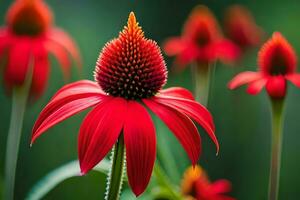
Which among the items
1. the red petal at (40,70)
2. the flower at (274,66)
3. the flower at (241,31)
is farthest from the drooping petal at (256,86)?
the flower at (241,31)

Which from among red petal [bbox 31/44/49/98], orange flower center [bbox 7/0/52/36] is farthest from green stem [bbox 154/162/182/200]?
orange flower center [bbox 7/0/52/36]

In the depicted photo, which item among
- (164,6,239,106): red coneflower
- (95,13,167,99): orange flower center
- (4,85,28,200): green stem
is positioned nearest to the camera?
(95,13,167,99): orange flower center

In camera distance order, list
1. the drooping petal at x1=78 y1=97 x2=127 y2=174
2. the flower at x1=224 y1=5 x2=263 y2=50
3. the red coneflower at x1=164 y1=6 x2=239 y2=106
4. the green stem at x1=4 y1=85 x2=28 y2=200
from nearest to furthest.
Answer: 1. the drooping petal at x1=78 y1=97 x2=127 y2=174
2. the green stem at x1=4 y1=85 x2=28 y2=200
3. the red coneflower at x1=164 y1=6 x2=239 y2=106
4. the flower at x1=224 y1=5 x2=263 y2=50

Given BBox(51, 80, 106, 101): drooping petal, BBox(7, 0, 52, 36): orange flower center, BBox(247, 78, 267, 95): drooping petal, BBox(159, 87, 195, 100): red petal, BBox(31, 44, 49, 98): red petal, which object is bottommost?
BBox(51, 80, 106, 101): drooping petal

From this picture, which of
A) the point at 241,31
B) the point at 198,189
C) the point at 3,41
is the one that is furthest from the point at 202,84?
the point at 241,31

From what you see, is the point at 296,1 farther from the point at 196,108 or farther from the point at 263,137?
the point at 196,108

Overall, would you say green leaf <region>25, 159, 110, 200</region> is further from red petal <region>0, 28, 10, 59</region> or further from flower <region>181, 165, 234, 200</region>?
red petal <region>0, 28, 10, 59</region>

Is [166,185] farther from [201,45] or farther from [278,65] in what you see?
[201,45]
